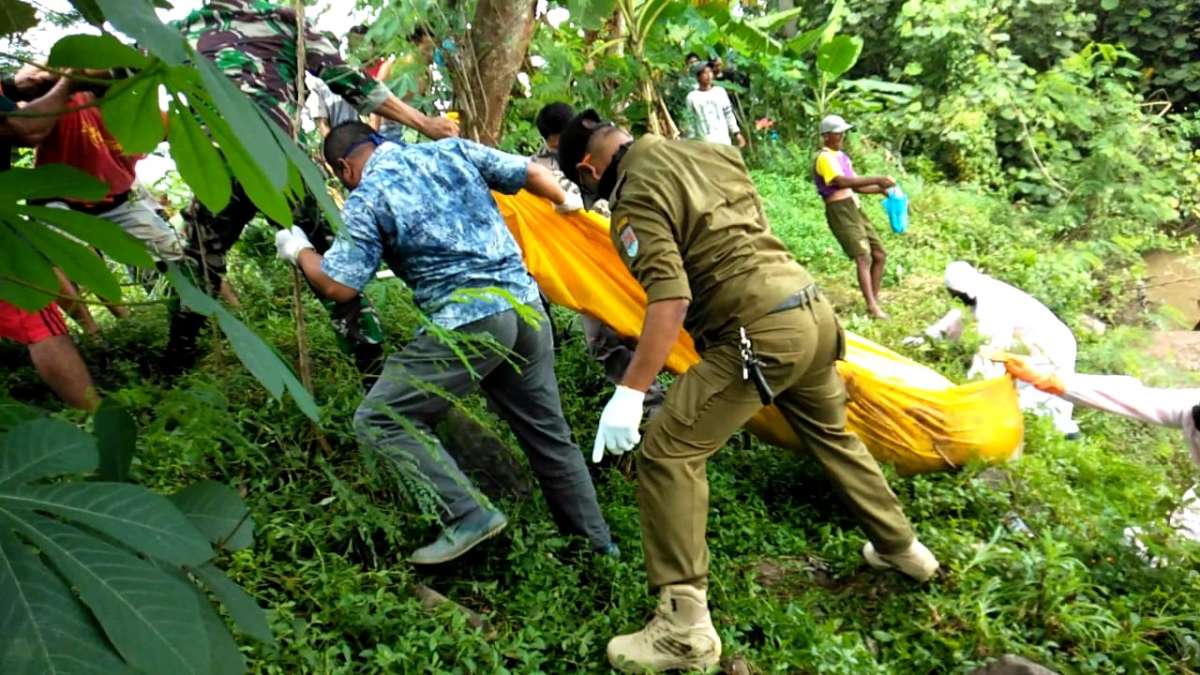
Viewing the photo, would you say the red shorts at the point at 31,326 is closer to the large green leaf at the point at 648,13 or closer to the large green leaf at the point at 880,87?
the large green leaf at the point at 648,13

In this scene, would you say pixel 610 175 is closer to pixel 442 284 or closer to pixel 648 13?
pixel 442 284

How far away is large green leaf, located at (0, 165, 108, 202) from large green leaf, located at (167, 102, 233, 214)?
4.0 inches

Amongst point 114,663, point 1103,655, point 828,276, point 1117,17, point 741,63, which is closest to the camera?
point 114,663

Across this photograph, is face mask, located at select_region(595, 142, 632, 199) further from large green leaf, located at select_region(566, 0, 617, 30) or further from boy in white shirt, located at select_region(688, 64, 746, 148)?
boy in white shirt, located at select_region(688, 64, 746, 148)

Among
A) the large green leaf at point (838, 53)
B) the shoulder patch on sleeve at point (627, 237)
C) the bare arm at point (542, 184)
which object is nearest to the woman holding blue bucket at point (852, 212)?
the large green leaf at point (838, 53)

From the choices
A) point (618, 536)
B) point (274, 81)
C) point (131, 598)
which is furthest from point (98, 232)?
point (618, 536)

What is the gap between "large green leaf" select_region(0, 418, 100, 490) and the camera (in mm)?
740

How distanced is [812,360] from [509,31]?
6.63 feet

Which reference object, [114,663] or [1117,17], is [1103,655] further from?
[1117,17]

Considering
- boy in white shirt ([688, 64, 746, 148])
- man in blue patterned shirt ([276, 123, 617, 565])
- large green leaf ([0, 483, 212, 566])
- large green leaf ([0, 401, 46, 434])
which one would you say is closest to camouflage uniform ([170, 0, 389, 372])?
man in blue patterned shirt ([276, 123, 617, 565])

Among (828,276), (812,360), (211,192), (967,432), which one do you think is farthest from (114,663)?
(828,276)

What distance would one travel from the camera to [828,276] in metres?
6.90

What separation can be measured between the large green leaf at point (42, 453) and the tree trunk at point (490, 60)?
3.06 metres

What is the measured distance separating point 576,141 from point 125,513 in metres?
2.25
